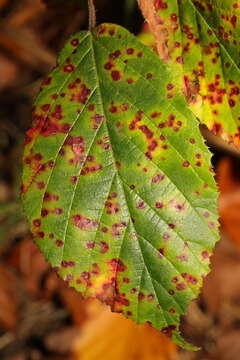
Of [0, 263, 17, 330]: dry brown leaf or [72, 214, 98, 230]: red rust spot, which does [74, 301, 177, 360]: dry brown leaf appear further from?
[72, 214, 98, 230]: red rust spot

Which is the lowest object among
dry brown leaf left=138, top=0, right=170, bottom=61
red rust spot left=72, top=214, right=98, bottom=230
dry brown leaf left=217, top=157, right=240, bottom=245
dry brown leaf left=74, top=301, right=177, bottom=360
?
dry brown leaf left=74, top=301, right=177, bottom=360

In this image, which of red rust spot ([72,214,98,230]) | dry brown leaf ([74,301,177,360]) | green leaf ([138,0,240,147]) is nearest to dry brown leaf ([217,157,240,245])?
dry brown leaf ([74,301,177,360])

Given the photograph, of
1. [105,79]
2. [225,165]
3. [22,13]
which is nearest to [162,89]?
[105,79]

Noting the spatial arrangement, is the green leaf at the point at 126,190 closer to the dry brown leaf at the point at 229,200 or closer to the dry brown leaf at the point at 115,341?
the dry brown leaf at the point at 115,341

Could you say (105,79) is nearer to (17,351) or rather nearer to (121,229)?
(121,229)

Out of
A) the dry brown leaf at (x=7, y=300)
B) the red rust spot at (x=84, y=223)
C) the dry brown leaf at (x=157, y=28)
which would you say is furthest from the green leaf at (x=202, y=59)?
the dry brown leaf at (x=7, y=300)

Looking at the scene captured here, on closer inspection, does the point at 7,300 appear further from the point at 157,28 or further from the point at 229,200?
the point at 157,28
